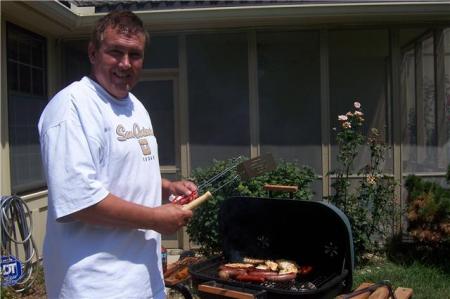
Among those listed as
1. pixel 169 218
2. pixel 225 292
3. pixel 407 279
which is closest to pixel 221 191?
pixel 407 279

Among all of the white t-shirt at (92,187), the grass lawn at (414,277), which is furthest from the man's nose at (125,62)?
the grass lawn at (414,277)

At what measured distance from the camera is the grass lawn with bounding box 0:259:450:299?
4.57 meters

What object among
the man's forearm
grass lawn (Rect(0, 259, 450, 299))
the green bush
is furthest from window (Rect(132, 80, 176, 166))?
the man's forearm

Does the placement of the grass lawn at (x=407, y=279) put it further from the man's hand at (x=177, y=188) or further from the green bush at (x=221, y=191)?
the man's hand at (x=177, y=188)

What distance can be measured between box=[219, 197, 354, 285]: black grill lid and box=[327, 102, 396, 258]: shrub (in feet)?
8.35

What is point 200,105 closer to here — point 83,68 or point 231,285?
point 83,68

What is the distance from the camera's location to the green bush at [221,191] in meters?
5.30

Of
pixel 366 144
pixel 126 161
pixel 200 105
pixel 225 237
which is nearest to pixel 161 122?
pixel 200 105

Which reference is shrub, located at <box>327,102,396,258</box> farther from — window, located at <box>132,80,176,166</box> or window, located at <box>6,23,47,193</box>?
window, located at <box>6,23,47,193</box>

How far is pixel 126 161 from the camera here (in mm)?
1774

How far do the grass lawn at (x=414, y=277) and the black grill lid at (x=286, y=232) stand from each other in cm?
188

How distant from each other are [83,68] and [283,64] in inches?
102

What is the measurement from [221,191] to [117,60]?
364 centimetres

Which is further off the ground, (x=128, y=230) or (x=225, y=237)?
(x=128, y=230)
